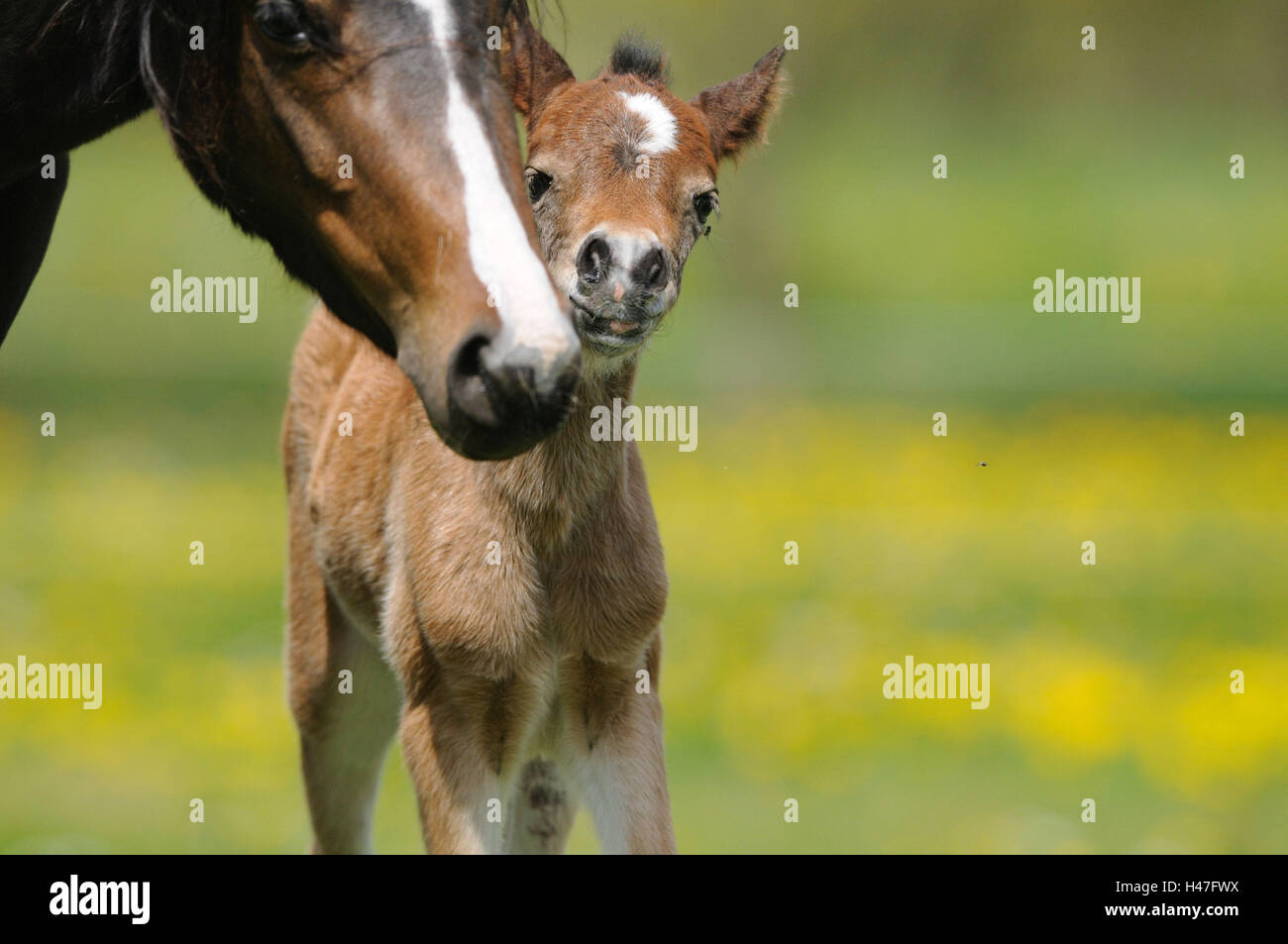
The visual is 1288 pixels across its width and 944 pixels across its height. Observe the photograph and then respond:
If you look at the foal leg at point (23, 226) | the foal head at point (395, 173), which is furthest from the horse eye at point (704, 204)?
the foal leg at point (23, 226)

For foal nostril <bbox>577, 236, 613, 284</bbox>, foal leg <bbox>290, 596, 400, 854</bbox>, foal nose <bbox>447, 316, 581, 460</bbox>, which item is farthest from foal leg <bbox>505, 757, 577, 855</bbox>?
foal nose <bbox>447, 316, 581, 460</bbox>

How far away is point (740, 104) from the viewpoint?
A: 16.1 feet

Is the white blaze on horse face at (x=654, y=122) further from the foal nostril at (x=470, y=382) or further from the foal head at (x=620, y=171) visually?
the foal nostril at (x=470, y=382)

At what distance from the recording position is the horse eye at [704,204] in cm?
448

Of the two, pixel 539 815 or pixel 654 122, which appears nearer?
pixel 654 122

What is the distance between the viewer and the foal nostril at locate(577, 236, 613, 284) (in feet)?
13.1

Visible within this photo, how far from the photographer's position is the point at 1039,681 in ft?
30.8

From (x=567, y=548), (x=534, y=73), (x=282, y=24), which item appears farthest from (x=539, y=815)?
(x=282, y=24)

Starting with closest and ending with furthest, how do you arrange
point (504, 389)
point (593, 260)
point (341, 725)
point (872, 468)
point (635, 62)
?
point (504, 389), point (593, 260), point (635, 62), point (341, 725), point (872, 468)

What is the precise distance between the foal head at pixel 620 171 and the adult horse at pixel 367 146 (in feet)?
2.99

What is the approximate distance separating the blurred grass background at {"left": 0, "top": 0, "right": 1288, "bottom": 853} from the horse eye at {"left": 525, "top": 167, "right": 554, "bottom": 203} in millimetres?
524

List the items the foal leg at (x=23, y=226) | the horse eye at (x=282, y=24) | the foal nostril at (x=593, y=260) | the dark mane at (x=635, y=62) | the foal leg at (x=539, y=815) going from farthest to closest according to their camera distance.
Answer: the foal leg at (x=539, y=815) < the dark mane at (x=635, y=62) < the foal nostril at (x=593, y=260) < the foal leg at (x=23, y=226) < the horse eye at (x=282, y=24)

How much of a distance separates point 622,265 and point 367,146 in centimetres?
126

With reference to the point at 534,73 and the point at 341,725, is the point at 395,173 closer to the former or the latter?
the point at 534,73
